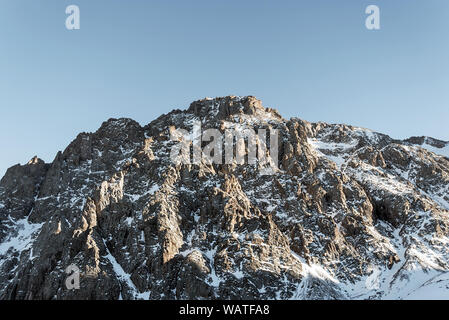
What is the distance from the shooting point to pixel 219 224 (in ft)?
435

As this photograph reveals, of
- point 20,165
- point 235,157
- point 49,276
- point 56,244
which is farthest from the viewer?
point 20,165

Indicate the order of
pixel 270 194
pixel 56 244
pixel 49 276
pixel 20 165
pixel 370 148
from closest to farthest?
pixel 49 276 < pixel 56 244 < pixel 270 194 < pixel 20 165 < pixel 370 148

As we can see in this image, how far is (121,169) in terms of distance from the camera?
154375 mm

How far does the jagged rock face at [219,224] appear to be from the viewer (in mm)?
117000

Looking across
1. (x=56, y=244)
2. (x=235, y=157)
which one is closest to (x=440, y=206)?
(x=235, y=157)

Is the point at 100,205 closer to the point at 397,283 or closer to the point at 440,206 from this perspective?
the point at 397,283

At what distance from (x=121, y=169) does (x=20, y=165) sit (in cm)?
5291

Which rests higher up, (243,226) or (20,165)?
(20,165)

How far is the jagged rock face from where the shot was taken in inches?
4606

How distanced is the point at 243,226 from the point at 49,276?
5739cm

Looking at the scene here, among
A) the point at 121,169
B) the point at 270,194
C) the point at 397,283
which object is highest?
the point at 121,169

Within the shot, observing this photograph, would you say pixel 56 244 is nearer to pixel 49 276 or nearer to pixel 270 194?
pixel 49 276

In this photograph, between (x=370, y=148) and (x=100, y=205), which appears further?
(x=370, y=148)

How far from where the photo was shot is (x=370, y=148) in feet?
622
